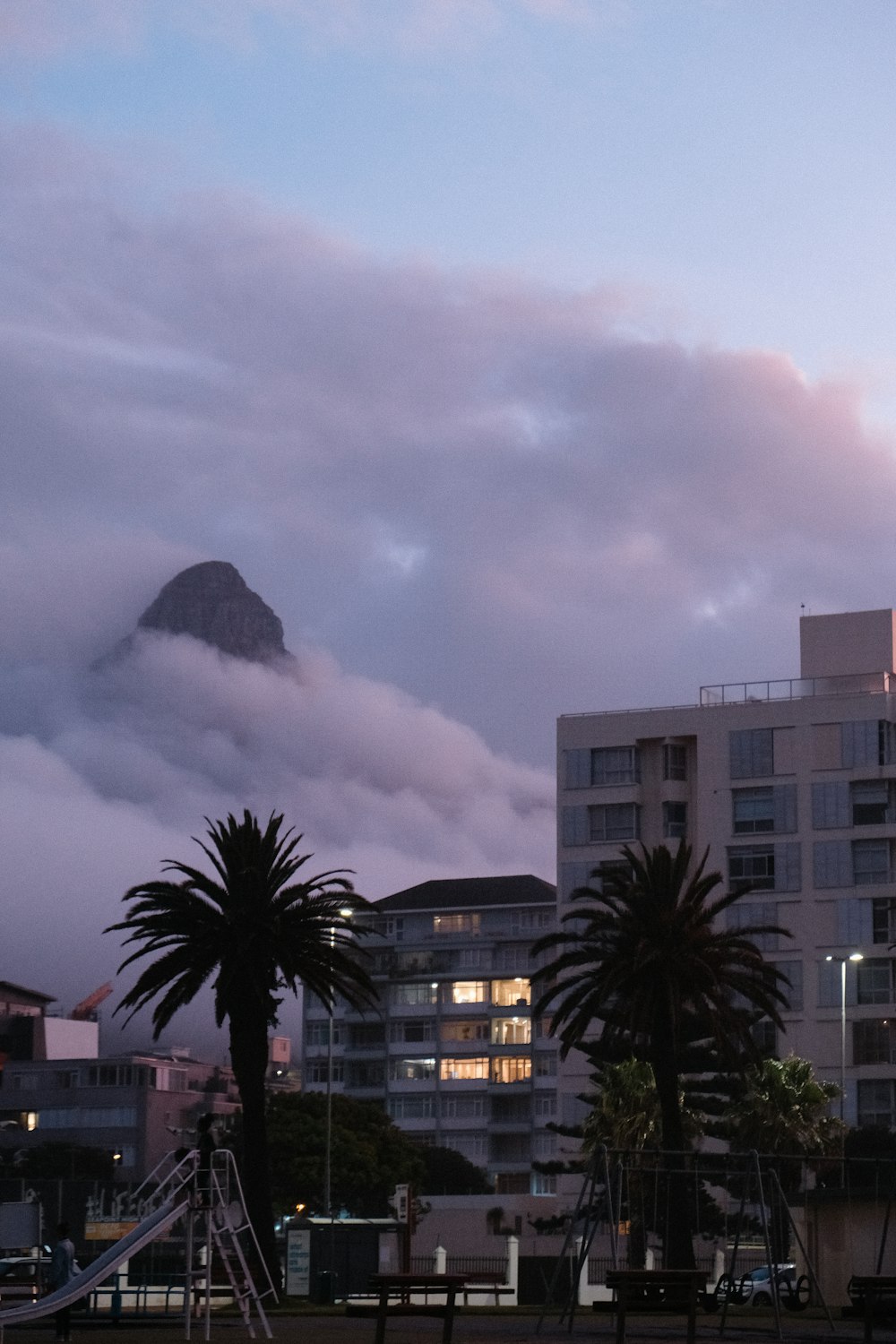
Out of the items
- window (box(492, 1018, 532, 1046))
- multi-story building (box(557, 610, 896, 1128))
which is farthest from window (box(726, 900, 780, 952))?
window (box(492, 1018, 532, 1046))

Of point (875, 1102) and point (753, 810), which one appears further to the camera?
point (753, 810)

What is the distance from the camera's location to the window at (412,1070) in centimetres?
17400

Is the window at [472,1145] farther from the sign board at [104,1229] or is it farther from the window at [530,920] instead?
the sign board at [104,1229]

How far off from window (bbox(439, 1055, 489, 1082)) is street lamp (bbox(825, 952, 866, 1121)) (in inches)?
2480

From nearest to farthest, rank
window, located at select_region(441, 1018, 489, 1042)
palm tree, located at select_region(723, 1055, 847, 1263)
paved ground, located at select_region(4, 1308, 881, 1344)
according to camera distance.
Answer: paved ground, located at select_region(4, 1308, 881, 1344) → palm tree, located at select_region(723, 1055, 847, 1263) → window, located at select_region(441, 1018, 489, 1042)

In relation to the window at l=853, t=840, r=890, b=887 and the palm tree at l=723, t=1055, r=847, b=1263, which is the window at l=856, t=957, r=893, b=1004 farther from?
the palm tree at l=723, t=1055, r=847, b=1263

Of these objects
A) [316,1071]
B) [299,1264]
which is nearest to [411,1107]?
[316,1071]

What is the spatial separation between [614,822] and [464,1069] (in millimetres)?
55001

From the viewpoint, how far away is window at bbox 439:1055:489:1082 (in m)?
172

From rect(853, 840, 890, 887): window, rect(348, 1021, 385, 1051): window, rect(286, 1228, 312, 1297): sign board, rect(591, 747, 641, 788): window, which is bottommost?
rect(286, 1228, 312, 1297): sign board

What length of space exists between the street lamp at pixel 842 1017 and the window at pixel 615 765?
1716 centimetres

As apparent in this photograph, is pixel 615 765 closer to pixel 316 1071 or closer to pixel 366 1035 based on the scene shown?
pixel 366 1035

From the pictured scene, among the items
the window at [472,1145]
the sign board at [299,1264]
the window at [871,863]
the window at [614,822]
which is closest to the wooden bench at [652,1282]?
the sign board at [299,1264]

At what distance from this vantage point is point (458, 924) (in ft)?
603
